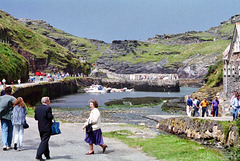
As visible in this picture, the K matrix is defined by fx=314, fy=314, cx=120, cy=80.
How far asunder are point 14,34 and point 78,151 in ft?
322

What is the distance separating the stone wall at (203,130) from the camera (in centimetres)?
1511

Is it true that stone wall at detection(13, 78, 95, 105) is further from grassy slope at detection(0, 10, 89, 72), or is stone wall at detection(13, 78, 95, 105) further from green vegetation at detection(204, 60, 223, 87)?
green vegetation at detection(204, 60, 223, 87)

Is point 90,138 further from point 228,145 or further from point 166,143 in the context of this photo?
point 228,145

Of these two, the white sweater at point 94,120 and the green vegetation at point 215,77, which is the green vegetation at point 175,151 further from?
the green vegetation at point 215,77

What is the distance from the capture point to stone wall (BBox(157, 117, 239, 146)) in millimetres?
15109

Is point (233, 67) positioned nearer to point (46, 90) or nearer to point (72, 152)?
Result: point (72, 152)

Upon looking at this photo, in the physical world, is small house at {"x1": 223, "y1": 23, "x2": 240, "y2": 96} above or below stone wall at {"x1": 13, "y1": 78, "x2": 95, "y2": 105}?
above

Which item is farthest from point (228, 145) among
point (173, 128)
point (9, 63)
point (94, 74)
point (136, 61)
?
point (136, 61)

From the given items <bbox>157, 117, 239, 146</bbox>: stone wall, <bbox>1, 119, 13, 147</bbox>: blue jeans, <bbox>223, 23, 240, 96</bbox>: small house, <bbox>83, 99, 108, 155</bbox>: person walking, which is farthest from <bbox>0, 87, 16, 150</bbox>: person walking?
<bbox>223, 23, 240, 96</bbox>: small house

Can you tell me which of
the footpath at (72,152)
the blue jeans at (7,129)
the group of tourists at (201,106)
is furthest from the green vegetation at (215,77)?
the blue jeans at (7,129)

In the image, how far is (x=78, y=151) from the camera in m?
11.8

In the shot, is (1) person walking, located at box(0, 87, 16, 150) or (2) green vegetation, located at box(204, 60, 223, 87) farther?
(2) green vegetation, located at box(204, 60, 223, 87)

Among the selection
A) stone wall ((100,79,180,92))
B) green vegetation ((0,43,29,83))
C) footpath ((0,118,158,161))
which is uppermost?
green vegetation ((0,43,29,83))

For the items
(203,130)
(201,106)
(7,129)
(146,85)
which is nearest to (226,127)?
(203,130)
